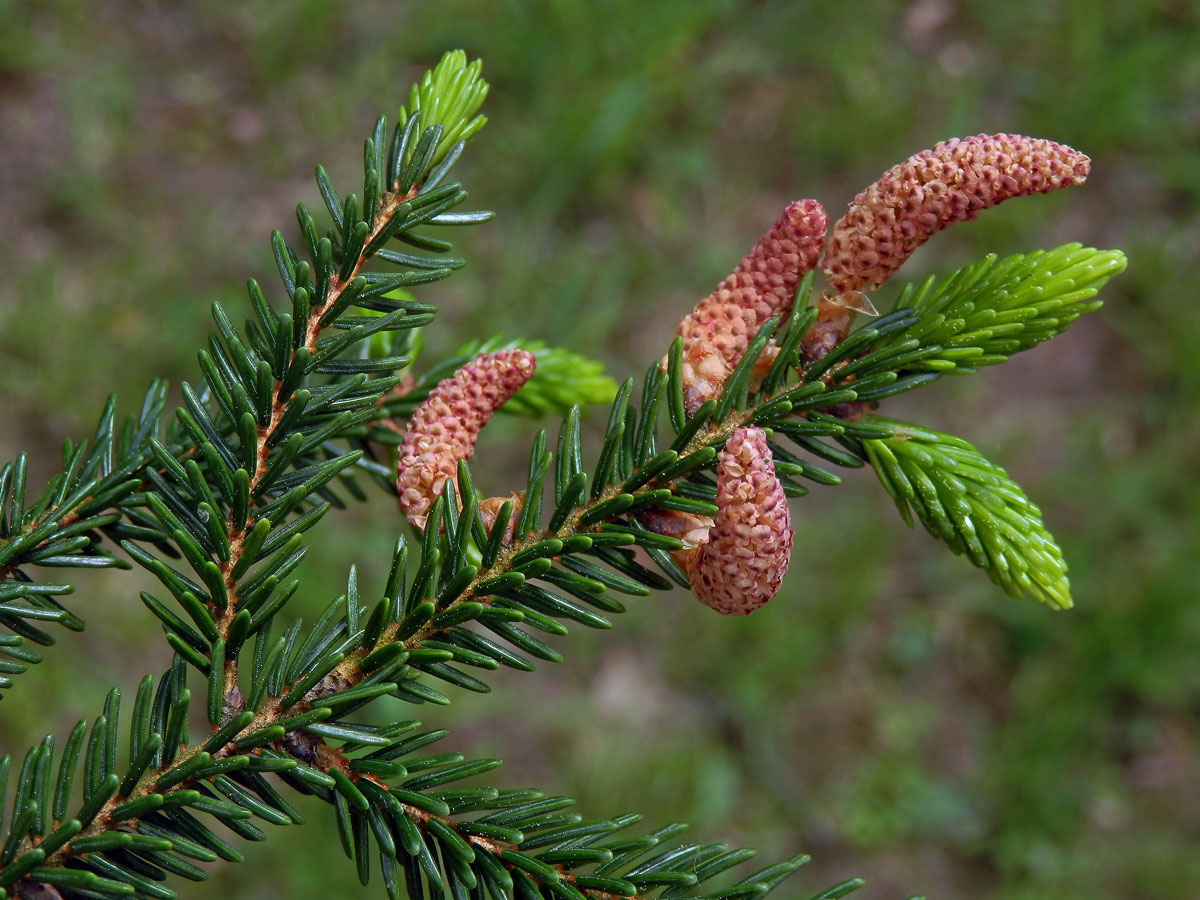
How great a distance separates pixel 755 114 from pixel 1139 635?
219 centimetres

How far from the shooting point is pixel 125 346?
309cm

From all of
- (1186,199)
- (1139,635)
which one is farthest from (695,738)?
(1186,199)

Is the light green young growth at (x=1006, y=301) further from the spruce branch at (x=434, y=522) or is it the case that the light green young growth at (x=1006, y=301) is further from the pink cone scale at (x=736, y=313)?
the pink cone scale at (x=736, y=313)

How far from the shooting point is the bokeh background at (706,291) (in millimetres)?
2865

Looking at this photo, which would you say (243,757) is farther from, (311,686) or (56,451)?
(56,451)

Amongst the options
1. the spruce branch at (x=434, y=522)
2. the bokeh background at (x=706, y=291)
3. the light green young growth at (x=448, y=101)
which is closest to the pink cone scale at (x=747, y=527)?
the spruce branch at (x=434, y=522)

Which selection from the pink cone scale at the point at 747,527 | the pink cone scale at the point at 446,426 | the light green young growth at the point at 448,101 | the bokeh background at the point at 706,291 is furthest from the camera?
the bokeh background at the point at 706,291

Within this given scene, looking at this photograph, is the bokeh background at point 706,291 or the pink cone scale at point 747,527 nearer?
the pink cone scale at point 747,527

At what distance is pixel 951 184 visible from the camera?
765 mm

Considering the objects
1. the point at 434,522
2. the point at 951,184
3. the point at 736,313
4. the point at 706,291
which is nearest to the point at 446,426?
the point at 434,522

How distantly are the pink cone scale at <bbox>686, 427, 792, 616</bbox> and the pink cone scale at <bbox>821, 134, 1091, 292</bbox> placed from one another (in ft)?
0.75

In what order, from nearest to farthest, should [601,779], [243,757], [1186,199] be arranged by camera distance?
[243,757]
[601,779]
[1186,199]

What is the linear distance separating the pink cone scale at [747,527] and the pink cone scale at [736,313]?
142 mm

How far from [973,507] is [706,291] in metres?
2.55
